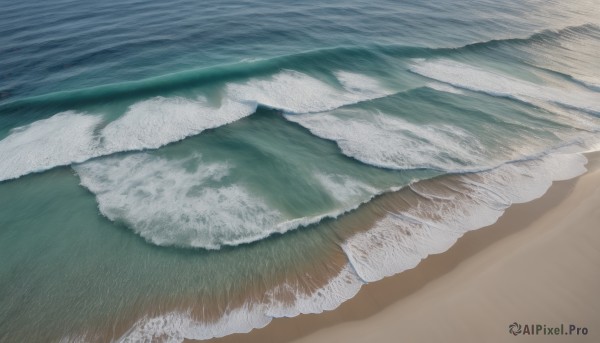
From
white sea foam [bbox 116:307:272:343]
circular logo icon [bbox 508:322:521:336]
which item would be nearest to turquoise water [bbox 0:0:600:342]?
white sea foam [bbox 116:307:272:343]

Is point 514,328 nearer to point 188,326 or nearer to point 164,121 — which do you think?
point 188,326

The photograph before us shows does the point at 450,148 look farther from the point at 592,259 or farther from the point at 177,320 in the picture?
the point at 177,320

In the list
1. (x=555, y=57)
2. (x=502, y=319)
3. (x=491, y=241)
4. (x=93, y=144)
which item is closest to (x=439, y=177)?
(x=491, y=241)

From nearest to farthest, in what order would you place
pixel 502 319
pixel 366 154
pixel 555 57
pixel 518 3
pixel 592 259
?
pixel 502 319
pixel 592 259
pixel 366 154
pixel 555 57
pixel 518 3

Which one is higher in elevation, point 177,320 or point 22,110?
point 22,110

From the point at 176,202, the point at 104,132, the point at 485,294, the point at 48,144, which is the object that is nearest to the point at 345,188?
the point at 485,294

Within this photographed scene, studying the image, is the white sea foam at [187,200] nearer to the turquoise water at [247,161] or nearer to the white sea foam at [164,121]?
the turquoise water at [247,161]

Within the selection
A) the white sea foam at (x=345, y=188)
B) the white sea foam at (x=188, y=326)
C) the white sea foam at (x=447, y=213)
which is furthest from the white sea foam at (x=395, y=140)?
the white sea foam at (x=188, y=326)
